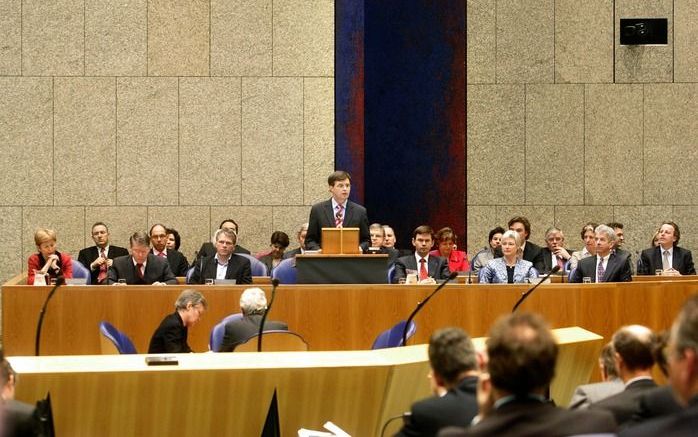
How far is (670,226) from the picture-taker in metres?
12.7

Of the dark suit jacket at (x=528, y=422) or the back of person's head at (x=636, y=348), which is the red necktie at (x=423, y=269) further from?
the dark suit jacket at (x=528, y=422)

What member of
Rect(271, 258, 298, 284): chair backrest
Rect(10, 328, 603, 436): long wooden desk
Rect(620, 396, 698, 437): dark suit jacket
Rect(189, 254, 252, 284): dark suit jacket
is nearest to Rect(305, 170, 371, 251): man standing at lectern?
Rect(271, 258, 298, 284): chair backrest

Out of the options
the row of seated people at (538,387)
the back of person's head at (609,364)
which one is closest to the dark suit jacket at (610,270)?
the back of person's head at (609,364)

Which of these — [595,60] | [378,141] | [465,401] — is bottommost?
[465,401]

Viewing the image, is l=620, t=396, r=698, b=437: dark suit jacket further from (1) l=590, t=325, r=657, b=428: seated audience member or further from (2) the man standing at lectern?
(2) the man standing at lectern

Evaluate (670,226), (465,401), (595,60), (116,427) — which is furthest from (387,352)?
(595,60)

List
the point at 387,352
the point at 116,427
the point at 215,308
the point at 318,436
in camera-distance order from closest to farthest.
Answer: the point at 318,436
the point at 116,427
the point at 387,352
the point at 215,308

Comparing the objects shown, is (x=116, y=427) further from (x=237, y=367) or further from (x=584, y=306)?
(x=584, y=306)

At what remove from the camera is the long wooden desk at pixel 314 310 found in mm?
10016

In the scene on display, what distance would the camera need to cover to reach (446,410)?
4.46m

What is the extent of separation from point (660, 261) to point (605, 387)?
8054 millimetres

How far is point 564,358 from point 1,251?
29.4 ft

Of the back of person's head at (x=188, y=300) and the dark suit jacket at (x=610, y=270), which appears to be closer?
the back of person's head at (x=188, y=300)

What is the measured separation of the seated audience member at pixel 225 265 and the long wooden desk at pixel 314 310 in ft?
2.17
